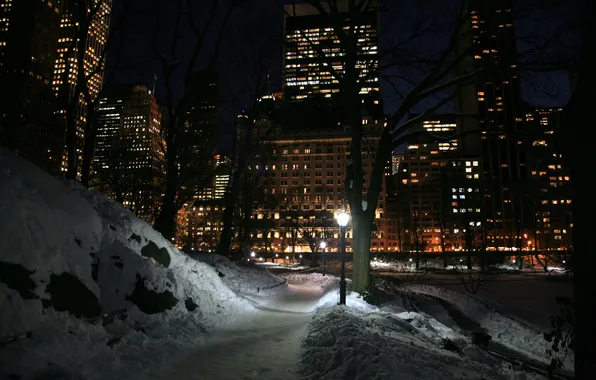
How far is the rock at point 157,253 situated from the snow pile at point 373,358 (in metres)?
4.72

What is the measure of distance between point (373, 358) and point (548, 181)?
94.4 m

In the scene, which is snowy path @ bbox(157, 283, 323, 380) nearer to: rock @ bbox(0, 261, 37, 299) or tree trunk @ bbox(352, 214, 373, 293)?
rock @ bbox(0, 261, 37, 299)

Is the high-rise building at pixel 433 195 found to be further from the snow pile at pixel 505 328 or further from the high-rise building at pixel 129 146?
the high-rise building at pixel 129 146

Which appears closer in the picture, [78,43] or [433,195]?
[78,43]

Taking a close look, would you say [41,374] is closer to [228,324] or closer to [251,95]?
[228,324]

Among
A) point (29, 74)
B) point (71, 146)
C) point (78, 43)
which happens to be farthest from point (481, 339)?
point (29, 74)

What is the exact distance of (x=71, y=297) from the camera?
643 cm

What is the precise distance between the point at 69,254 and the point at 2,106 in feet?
41.9

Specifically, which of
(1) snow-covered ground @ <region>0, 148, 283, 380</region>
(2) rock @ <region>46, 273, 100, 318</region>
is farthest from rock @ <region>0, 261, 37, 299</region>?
(2) rock @ <region>46, 273, 100, 318</region>

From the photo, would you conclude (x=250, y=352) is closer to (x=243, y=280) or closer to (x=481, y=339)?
(x=481, y=339)

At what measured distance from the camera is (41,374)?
4.70 meters

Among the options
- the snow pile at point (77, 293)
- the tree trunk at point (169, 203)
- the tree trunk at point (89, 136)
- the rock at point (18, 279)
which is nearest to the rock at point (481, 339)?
the snow pile at point (77, 293)

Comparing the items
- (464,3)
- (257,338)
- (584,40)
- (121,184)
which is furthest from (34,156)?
(584,40)

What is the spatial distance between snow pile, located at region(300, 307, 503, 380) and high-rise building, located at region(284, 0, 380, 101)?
1048 centimetres
